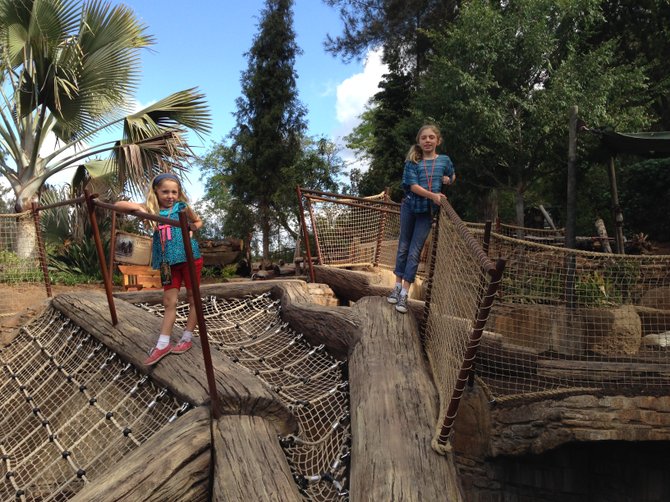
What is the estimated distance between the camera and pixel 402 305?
4273mm

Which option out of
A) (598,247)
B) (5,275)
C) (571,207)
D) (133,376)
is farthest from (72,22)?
(598,247)

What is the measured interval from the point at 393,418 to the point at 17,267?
5386 mm

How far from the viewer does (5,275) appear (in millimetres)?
6293

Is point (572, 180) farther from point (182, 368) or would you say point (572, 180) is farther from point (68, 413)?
point (68, 413)

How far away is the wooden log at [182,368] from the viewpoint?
113 inches

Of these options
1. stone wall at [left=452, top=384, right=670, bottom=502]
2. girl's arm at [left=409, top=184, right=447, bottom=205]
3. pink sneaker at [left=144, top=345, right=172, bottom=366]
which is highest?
girl's arm at [left=409, top=184, right=447, bottom=205]

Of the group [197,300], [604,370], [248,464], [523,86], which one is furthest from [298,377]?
[523,86]

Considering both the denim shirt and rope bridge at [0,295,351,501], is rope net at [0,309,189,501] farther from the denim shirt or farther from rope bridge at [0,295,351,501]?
the denim shirt

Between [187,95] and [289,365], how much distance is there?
6.96 metres

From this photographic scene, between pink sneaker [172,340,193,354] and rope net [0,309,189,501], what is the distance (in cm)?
24

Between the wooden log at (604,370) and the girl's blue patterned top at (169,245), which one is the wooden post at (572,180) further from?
the girl's blue patterned top at (169,245)

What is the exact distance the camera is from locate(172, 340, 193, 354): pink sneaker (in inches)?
134


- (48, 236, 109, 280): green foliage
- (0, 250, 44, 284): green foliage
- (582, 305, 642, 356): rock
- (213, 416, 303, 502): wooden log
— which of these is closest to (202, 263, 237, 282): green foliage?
(48, 236, 109, 280): green foliage

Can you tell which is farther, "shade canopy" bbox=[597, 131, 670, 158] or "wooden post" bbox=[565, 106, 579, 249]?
"shade canopy" bbox=[597, 131, 670, 158]
